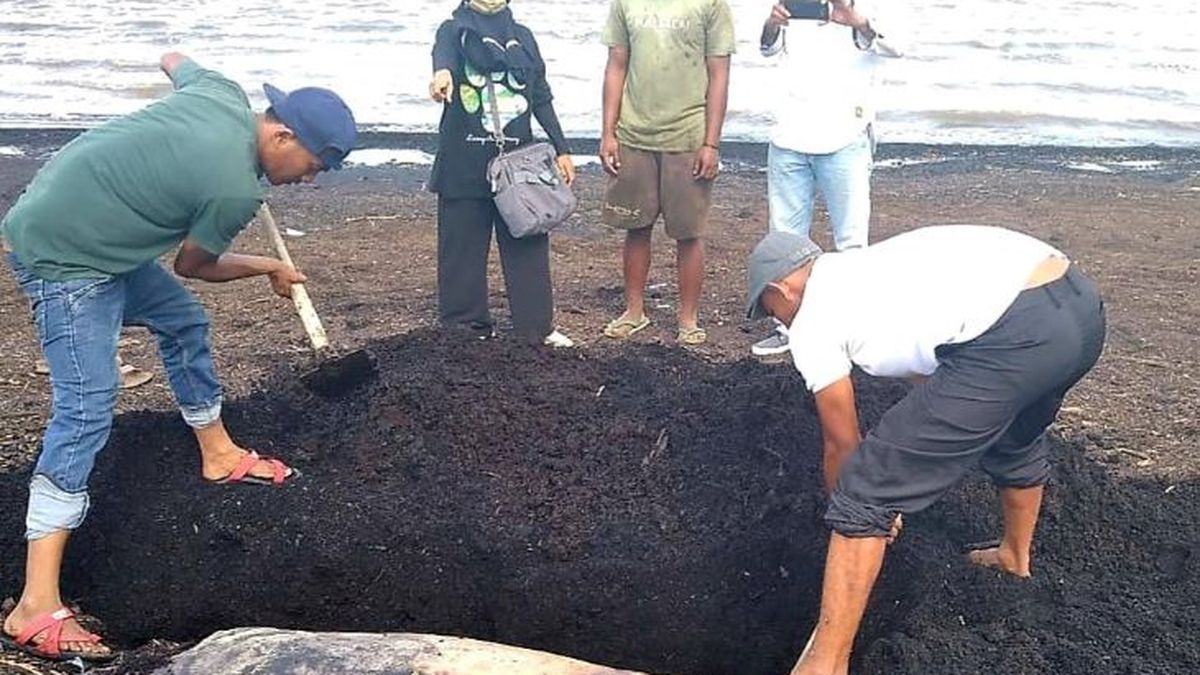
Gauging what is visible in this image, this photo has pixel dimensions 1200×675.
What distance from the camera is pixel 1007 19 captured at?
17906mm

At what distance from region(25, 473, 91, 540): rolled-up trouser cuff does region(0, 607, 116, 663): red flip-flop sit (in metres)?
0.23

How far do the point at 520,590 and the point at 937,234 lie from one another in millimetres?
1621

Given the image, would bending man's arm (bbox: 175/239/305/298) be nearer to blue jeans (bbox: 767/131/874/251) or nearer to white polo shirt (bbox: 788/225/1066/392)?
white polo shirt (bbox: 788/225/1066/392)

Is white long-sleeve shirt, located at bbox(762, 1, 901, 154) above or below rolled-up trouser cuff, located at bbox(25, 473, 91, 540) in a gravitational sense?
above

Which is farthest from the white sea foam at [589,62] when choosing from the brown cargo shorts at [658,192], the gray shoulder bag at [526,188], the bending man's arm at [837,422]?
the bending man's arm at [837,422]

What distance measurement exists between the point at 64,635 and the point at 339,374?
161 cm

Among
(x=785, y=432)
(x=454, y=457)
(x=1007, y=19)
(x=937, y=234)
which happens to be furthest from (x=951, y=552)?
(x=1007, y=19)

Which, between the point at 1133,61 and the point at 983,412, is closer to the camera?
the point at 983,412

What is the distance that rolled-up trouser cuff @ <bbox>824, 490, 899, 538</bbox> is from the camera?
3.29 m

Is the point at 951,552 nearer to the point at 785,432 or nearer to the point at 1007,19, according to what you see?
the point at 785,432

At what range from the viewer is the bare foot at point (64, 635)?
3525mm

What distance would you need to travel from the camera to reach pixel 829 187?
5.65m

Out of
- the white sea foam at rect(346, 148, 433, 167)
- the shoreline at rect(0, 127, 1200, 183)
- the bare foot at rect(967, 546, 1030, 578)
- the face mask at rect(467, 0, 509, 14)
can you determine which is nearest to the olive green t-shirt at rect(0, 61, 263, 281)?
the face mask at rect(467, 0, 509, 14)

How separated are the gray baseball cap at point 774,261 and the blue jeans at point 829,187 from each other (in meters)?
2.01
